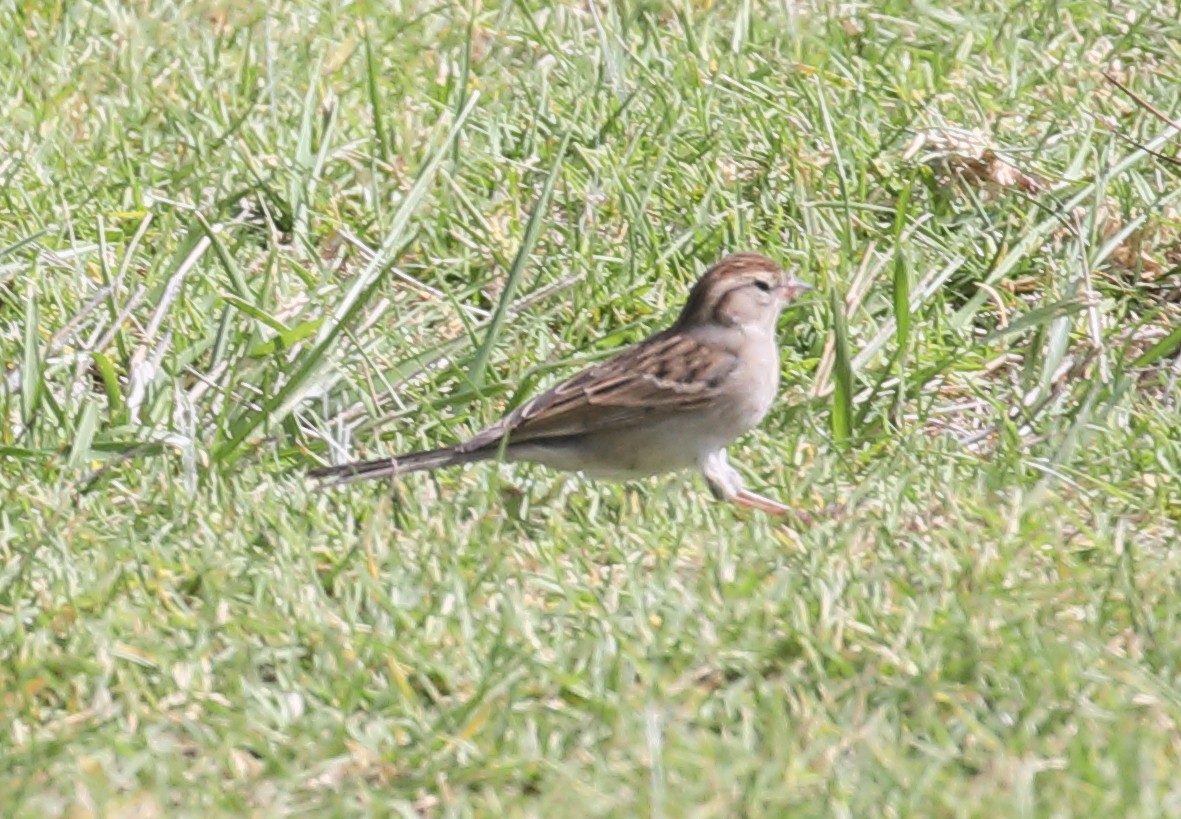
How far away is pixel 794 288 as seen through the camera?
6797mm

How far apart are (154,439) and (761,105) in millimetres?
2783

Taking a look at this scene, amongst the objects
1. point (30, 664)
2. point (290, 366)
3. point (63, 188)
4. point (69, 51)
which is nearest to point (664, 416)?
point (290, 366)

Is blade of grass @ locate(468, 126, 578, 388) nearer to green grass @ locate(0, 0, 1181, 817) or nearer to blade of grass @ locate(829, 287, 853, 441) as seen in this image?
green grass @ locate(0, 0, 1181, 817)

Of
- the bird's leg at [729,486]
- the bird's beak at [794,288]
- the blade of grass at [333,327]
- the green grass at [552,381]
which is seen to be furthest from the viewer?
the bird's beak at [794,288]

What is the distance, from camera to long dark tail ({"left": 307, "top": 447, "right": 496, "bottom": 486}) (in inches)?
240

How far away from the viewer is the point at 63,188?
7938 mm

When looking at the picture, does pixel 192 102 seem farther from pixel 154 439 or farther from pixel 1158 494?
pixel 1158 494

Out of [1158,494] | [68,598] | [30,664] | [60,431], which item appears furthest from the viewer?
[60,431]

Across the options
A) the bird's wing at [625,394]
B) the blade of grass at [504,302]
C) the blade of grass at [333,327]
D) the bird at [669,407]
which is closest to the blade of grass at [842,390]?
the bird at [669,407]

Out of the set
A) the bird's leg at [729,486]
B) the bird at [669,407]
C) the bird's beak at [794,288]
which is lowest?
the bird's leg at [729,486]

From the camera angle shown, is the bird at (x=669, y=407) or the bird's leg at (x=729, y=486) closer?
the bird's leg at (x=729, y=486)

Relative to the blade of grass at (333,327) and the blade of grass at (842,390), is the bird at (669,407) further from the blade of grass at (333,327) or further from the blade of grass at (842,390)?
the blade of grass at (333,327)

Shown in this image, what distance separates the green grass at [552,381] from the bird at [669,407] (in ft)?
0.40

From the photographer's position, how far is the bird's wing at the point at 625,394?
20.8 feet
